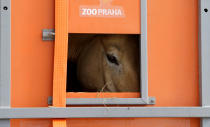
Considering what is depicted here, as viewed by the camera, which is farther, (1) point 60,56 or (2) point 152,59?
(2) point 152,59

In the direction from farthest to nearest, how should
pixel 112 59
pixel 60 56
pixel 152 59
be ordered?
pixel 112 59 < pixel 152 59 < pixel 60 56

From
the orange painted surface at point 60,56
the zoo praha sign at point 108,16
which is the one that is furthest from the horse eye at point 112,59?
the orange painted surface at point 60,56

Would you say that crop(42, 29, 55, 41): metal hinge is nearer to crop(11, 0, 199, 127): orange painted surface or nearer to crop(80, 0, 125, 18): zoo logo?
crop(11, 0, 199, 127): orange painted surface

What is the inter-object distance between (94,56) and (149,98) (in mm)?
422

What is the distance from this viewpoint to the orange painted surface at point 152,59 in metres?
1.70

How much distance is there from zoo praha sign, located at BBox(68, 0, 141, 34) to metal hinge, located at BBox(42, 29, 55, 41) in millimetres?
134

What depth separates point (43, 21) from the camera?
1.72 metres

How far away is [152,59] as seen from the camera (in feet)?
5.80

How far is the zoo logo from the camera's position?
5.69 ft

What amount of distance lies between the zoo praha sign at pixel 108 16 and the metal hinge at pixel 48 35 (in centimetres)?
13

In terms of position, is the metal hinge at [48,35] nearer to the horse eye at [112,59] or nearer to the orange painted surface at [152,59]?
the orange painted surface at [152,59]

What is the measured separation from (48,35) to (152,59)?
557 mm

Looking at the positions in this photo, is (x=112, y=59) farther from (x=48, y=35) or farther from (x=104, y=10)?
(x=48, y=35)

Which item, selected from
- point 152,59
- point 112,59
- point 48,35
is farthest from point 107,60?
point 48,35
